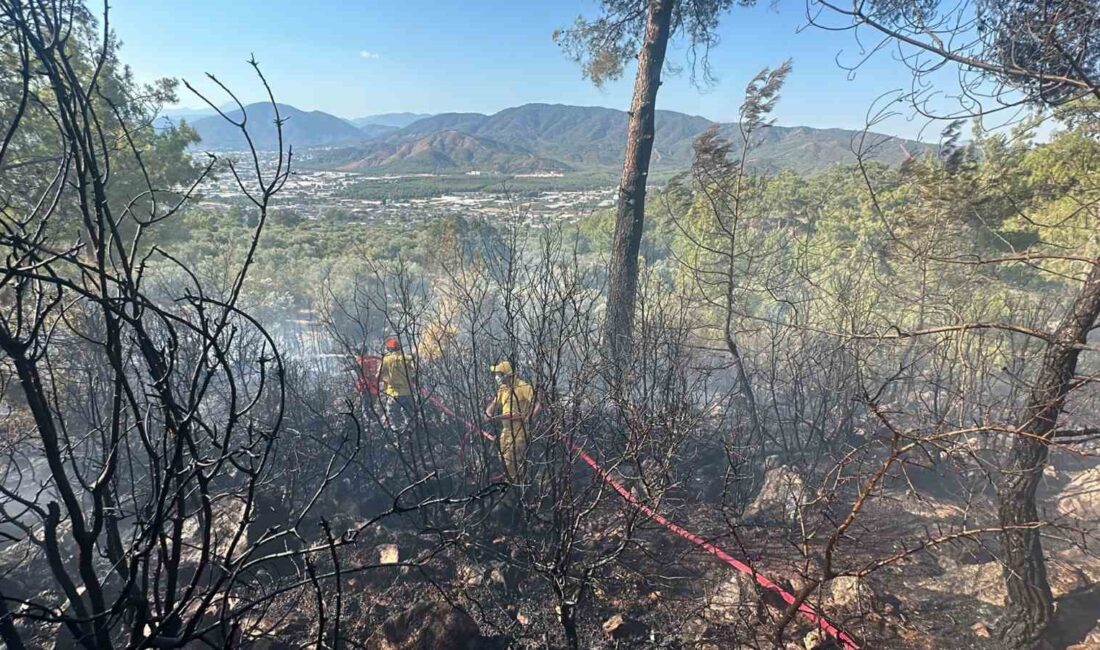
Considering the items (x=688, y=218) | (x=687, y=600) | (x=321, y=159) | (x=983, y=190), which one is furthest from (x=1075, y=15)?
(x=321, y=159)

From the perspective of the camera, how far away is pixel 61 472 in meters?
1.45

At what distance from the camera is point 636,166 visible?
7.00 m

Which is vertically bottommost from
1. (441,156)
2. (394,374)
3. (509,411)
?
(394,374)

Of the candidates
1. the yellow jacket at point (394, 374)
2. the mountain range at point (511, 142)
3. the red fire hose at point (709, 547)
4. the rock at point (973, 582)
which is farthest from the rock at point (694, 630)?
the mountain range at point (511, 142)

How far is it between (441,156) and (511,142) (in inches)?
598

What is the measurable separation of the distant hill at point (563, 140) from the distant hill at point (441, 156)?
0.36 feet

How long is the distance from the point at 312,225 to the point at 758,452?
66.4 feet

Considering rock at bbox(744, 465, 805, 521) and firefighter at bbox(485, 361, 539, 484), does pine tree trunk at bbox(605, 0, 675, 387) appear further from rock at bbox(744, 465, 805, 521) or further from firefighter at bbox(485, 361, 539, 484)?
rock at bbox(744, 465, 805, 521)

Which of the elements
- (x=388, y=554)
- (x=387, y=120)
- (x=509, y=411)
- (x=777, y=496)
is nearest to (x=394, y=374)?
(x=509, y=411)

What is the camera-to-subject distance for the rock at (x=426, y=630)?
3254 mm

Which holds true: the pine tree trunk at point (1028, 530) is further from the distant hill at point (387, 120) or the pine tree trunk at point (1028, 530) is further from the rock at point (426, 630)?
the distant hill at point (387, 120)

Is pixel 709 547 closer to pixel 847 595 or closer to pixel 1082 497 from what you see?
pixel 847 595

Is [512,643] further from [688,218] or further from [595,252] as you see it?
[595,252]

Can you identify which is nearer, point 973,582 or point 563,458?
point 563,458
